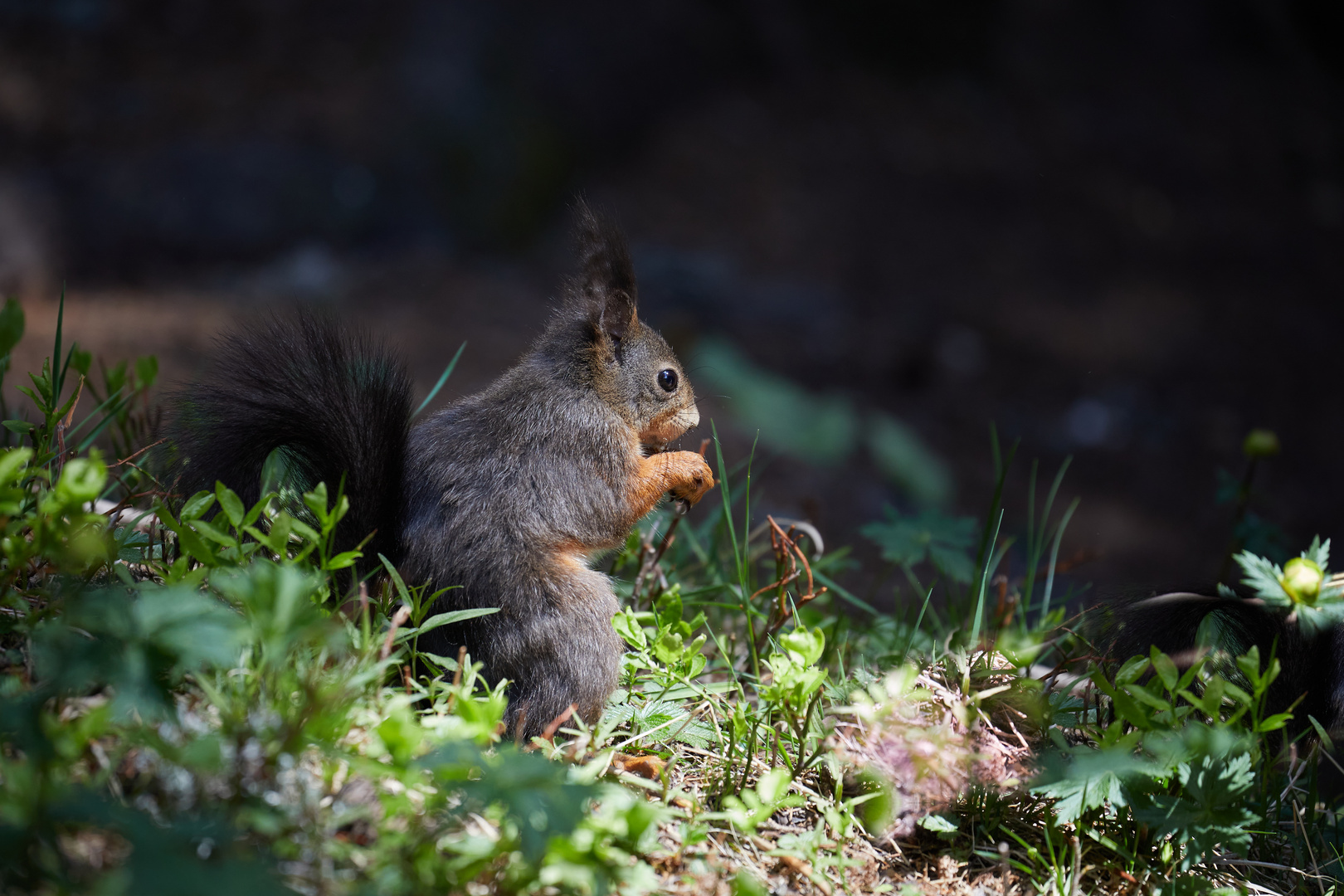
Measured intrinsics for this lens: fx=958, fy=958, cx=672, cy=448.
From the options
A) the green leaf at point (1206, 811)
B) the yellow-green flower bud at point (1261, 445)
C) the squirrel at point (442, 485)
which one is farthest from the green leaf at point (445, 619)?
the yellow-green flower bud at point (1261, 445)

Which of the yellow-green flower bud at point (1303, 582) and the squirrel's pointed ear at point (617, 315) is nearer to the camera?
the yellow-green flower bud at point (1303, 582)

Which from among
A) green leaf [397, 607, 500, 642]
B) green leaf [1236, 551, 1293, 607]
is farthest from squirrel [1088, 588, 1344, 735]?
green leaf [397, 607, 500, 642]

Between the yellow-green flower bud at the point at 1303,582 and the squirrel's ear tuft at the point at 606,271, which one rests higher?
the squirrel's ear tuft at the point at 606,271

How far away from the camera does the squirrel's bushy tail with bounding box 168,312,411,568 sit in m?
1.60

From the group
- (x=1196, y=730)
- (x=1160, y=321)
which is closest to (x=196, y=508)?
(x=1196, y=730)

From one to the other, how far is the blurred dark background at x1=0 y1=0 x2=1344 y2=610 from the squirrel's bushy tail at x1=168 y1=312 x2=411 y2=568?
3.25 m

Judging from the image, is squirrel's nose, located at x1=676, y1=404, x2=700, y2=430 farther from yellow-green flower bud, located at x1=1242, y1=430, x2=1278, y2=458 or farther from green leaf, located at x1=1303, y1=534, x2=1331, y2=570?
yellow-green flower bud, located at x1=1242, y1=430, x2=1278, y2=458

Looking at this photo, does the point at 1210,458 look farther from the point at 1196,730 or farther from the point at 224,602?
the point at 224,602

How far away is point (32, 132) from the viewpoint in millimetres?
6273

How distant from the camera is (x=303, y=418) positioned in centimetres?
160

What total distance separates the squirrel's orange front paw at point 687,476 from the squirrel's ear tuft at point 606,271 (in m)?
0.30

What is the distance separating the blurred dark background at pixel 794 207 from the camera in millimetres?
5848

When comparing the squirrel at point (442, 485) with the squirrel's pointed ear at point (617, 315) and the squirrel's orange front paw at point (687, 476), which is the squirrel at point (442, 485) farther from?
the squirrel's pointed ear at point (617, 315)

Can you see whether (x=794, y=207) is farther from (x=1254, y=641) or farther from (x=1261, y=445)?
(x=1254, y=641)
